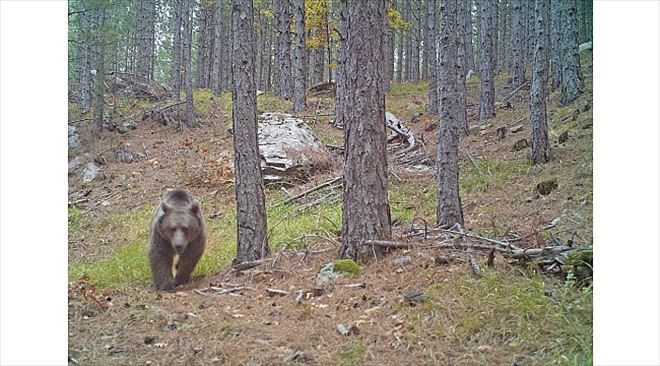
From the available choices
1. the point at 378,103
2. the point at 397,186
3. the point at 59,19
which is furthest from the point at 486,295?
the point at 397,186

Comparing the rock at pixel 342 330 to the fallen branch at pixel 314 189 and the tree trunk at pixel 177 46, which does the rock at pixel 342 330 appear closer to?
the fallen branch at pixel 314 189

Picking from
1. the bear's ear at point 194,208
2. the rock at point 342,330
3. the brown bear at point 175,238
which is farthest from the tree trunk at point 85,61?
the rock at point 342,330

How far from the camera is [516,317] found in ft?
9.26

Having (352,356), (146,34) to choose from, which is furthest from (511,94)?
(352,356)

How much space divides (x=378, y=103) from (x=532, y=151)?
196cm

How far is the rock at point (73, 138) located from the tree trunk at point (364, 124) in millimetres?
2167

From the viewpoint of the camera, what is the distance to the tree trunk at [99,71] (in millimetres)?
4891

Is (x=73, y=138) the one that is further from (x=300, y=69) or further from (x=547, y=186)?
(x=300, y=69)

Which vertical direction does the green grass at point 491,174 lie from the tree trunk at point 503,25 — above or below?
below

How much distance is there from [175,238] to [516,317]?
2607 mm

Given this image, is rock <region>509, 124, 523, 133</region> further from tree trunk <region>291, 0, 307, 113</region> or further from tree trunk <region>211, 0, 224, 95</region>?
tree trunk <region>211, 0, 224, 95</region>

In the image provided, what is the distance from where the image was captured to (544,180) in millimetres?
4281

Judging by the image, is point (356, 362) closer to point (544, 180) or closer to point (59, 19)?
point (544, 180)

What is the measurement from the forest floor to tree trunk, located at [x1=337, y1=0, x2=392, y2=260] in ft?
0.89
